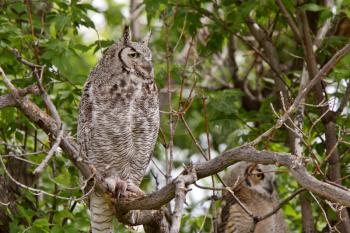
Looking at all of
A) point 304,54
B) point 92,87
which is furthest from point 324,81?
point 92,87

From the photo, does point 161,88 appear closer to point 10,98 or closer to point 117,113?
point 117,113

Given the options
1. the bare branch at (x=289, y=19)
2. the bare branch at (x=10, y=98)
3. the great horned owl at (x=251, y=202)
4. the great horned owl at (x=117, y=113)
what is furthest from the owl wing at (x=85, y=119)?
the bare branch at (x=289, y=19)

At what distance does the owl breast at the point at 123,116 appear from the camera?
4953 mm

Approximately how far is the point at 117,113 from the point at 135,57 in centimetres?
37

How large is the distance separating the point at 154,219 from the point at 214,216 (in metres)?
0.50

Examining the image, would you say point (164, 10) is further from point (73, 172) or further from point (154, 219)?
point (154, 219)

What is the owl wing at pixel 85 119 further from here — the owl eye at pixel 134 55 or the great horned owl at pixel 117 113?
the owl eye at pixel 134 55

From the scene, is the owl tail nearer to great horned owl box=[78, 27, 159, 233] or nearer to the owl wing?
great horned owl box=[78, 27, 159, 233]

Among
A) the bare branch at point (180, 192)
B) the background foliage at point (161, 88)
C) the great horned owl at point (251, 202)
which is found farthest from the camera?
the great horned owl at point (251, 202)

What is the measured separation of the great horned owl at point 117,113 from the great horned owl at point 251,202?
948 mm

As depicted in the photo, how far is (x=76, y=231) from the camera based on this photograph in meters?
4.88

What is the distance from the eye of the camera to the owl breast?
4.95m

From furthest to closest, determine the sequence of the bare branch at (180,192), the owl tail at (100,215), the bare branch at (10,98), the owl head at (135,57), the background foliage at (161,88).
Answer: the background foliage at (161,88) → the owl tail at (100,215) → the owl head at (135,57) → the bare branch at (10,98) → the bare branch at (180,192)

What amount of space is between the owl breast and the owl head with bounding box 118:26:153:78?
0.05m
